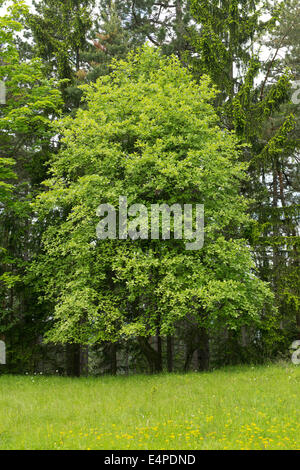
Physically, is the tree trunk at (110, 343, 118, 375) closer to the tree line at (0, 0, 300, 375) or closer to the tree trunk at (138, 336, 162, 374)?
the tree line at (0, 0, 300, 375)

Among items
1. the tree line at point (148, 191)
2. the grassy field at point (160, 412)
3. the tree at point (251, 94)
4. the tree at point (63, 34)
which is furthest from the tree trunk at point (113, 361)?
the tree at point (63, 34)

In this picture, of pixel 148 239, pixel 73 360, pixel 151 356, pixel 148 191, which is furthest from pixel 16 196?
pixel 151 356

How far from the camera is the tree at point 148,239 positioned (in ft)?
47.0

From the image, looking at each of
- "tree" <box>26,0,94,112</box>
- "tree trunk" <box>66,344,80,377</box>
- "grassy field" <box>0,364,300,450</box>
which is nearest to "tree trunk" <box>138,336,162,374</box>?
"grassy field" <box>0,364,300,450</box>

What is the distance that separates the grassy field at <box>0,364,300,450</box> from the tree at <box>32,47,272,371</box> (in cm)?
204

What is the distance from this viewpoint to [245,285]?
1503 cm

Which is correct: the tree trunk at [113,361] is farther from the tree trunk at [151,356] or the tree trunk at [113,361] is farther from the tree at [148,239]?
the tree at [148,239]

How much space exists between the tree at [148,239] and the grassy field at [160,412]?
2.04m

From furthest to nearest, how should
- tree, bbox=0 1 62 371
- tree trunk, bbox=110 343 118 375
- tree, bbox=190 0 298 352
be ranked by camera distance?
tree trunk, bbox=110 343 118 375 → tree, bbox=190 0 298 352 → tree, bbox=0 1 62 371

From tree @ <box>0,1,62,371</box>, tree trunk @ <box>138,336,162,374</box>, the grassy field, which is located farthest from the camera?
tree @ <box>0,1,62,371</box>

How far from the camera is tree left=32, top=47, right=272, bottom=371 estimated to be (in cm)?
1434

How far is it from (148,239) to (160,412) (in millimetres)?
7379

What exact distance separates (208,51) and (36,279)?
1291cm

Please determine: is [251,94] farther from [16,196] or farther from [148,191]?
[16,196]
